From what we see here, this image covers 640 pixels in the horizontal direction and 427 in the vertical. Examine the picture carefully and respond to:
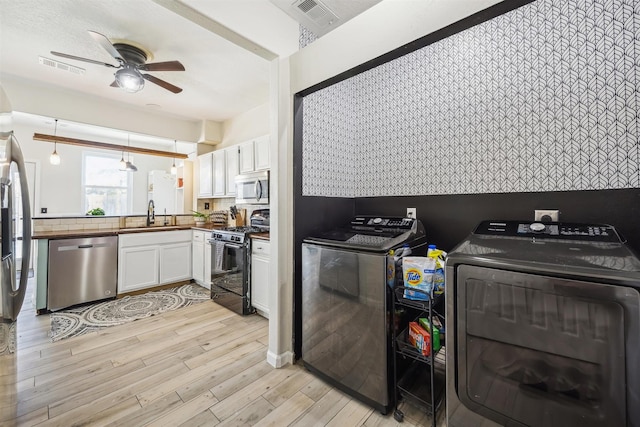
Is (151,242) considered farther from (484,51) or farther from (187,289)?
(484,51)

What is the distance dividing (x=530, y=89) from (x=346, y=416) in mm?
2229

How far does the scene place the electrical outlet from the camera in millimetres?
1536

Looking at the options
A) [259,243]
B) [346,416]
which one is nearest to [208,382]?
[346,416]

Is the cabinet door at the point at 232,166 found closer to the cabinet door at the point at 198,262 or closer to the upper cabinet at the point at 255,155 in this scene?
the upper cabinet at the point at 255,155

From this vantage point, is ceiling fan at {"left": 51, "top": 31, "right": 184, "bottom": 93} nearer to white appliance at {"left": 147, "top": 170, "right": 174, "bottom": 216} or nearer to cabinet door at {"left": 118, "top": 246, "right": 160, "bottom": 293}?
cabinet door at {"left": 118, "top": 246, "right": 160, "bottom": 293}

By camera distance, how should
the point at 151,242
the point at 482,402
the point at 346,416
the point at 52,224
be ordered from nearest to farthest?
the point at 482,402 < the point at 346,416 < the point at 52,224 < the point at 151,242

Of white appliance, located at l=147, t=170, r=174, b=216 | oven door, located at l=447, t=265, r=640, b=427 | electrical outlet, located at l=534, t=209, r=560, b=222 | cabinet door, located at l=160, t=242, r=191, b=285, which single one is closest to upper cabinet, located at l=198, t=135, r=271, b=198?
cabinet door, located at l=160, t=242, r=191, b=285

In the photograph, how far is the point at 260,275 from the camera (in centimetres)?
284

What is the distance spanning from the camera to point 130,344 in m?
2.35

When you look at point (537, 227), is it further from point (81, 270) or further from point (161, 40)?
point (81, 270)

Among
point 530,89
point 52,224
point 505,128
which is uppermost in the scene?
point 530,89

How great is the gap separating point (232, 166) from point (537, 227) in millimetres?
3634

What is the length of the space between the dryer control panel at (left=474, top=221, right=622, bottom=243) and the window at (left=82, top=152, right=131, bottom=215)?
713cm

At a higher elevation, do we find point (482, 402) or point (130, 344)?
point (482, 402)
